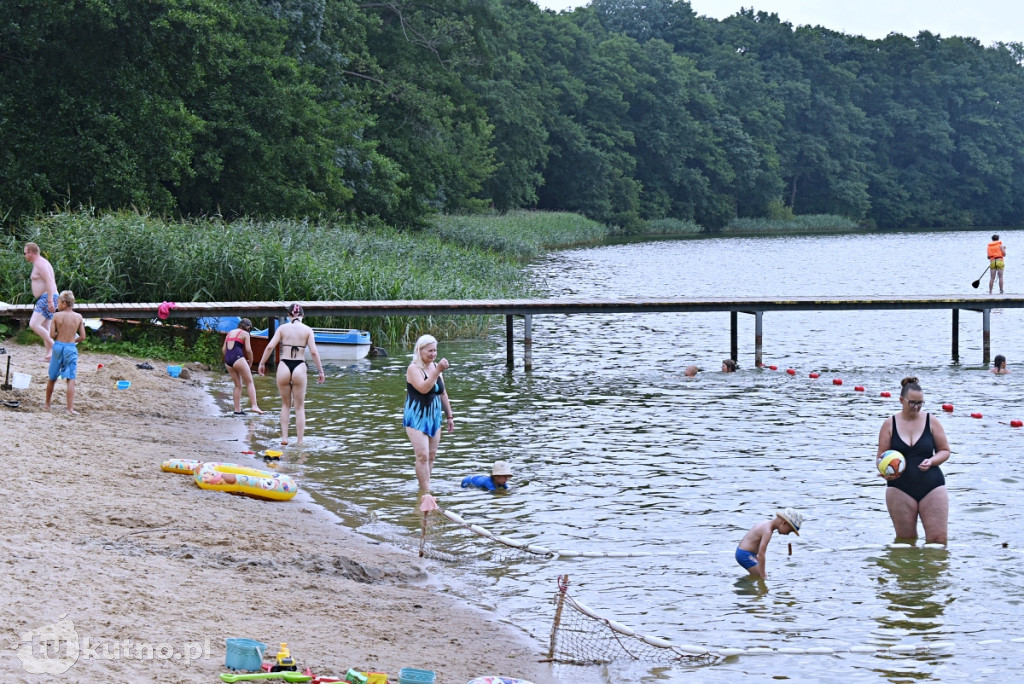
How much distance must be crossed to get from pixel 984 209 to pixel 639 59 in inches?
1747

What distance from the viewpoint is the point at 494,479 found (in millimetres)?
13180

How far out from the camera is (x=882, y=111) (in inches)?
4902

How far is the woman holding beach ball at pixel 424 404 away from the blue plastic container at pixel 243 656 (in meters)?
5.23

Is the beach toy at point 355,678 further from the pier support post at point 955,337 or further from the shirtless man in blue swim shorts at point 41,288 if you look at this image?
the pier support post at point 955,337

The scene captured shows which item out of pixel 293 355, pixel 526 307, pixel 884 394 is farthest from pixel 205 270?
pixel 884 394

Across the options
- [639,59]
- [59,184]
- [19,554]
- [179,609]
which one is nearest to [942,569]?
[179,609]

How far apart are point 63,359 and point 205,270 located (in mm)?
9730

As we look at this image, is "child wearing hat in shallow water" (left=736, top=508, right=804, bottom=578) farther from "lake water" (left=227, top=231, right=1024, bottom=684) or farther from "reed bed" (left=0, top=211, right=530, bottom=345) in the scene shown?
"reed bed" (left=0, top=211, right=530, bottom=345)

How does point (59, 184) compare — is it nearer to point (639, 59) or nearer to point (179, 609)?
point (179, 609)

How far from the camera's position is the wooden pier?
21359 mm

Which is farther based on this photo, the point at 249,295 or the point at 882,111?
the point at 882,111

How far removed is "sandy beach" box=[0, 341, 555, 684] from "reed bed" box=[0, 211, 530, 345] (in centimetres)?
1064

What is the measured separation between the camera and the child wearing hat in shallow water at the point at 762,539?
10.1m
